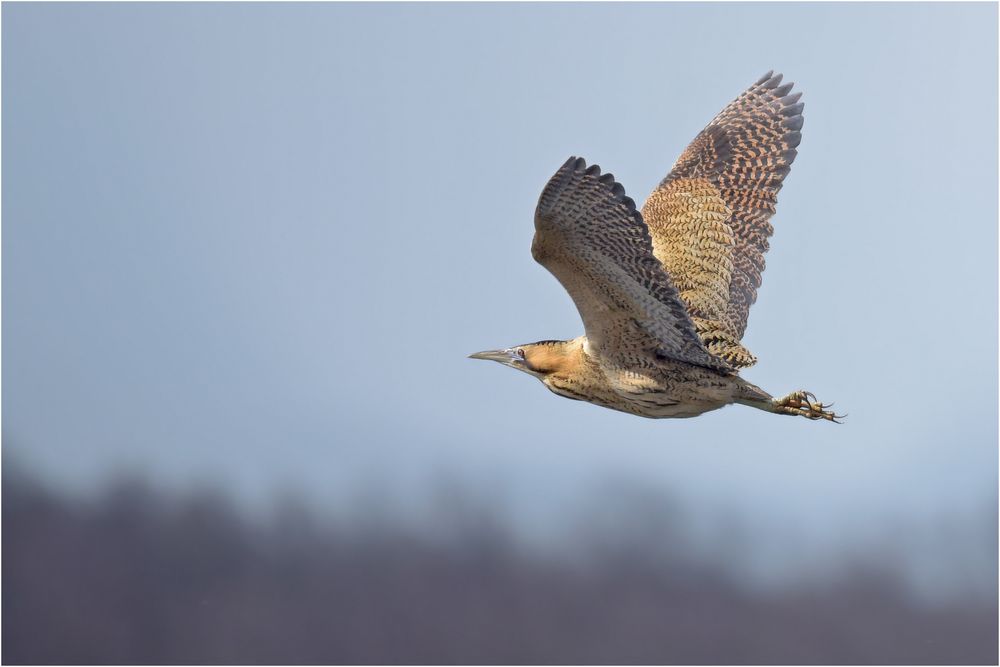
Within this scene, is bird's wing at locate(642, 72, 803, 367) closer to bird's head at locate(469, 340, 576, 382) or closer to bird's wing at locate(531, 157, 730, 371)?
bird's wing at locate(531, 157, 730, 371)

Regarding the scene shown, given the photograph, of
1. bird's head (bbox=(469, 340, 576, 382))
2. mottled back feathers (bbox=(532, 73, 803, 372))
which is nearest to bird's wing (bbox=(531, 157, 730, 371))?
mottled back feathers (bbox=(532, 73, 803, 372))

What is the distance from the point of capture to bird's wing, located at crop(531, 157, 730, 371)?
4047 millimetres

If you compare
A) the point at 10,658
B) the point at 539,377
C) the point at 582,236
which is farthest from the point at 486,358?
the point at 10,658

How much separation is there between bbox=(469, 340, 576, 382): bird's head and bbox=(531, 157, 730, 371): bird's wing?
167 millimetres

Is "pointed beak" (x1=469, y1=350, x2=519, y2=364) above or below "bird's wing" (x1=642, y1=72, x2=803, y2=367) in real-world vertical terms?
below

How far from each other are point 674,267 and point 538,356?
606 millimetres

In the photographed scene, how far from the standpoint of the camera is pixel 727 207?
533 cm

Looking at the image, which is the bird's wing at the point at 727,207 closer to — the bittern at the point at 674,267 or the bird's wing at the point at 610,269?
the bittern at the point at 674,267

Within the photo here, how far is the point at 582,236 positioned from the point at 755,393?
2.54 ft

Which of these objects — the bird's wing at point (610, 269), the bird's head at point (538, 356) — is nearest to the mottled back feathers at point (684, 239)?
the bird's wing at point (610, 269)

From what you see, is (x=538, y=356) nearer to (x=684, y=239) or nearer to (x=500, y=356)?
(x=500, y=356)

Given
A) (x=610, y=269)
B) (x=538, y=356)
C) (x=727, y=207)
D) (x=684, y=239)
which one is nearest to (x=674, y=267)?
(x=684, y=239)

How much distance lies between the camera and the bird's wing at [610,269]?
4.05 meters

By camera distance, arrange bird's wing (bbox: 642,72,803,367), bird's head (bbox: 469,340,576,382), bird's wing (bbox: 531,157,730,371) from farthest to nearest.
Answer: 1. bird's wing (bbox: 642,72,803,367)
2. bird's head (bbox: 469,340,576,382)
3. bird's wing (bbox: 531,157,730,371)
